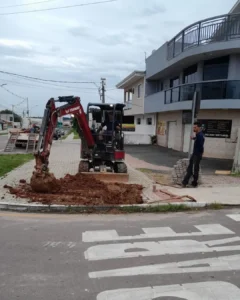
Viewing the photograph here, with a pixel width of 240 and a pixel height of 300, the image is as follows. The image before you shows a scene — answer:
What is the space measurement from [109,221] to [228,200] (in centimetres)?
345

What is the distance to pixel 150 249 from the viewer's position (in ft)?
15.5

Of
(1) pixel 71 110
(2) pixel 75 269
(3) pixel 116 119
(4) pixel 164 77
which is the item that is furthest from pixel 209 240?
(4) pixel 164 77

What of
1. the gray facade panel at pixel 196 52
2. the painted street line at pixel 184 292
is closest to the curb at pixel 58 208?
the painted street line at pixel 184 292

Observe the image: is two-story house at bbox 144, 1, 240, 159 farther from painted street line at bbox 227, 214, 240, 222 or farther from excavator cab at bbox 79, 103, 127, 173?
painted street line at bbox 227, 214, 240, 222

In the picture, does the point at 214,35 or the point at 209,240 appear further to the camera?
the point at 214,35

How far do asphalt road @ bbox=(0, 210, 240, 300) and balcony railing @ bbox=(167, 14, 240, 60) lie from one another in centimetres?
1378

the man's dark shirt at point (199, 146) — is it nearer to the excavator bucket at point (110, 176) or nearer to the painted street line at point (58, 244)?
the excavator bucket at point (110, 176)

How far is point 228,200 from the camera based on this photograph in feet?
26.1

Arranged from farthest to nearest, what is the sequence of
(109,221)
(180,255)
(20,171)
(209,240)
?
1. (20,171)
2. (109,221)
3. (209,240)
4. (180,255)

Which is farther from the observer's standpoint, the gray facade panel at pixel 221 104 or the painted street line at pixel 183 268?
the gray facade panel at pixel 221 104

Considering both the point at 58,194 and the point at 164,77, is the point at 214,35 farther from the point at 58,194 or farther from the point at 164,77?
the point at 58,194

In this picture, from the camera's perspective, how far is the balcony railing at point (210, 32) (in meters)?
17.1

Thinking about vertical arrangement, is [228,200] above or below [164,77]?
below

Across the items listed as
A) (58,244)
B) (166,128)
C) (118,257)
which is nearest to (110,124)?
(58,244)
